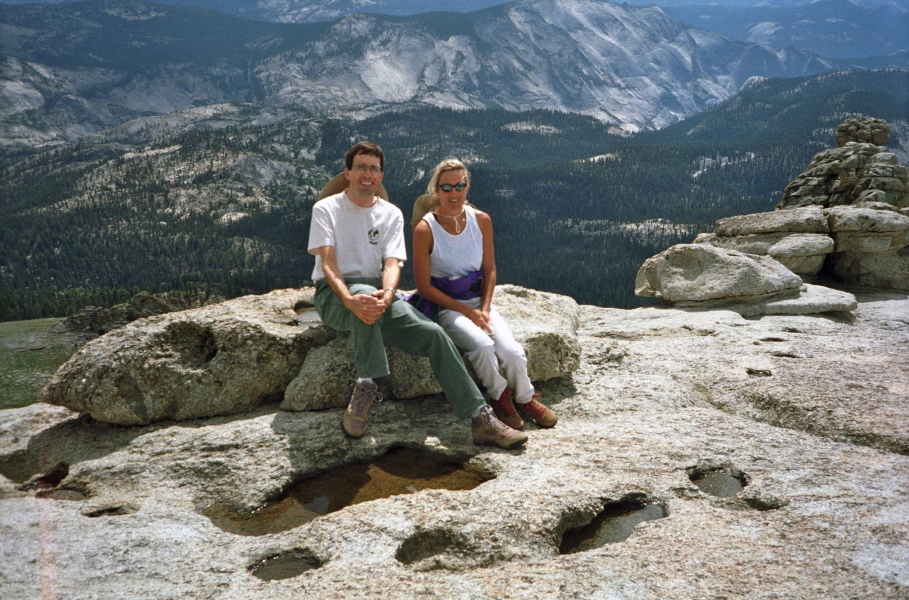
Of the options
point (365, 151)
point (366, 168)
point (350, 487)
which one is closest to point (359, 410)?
point (350, 487)

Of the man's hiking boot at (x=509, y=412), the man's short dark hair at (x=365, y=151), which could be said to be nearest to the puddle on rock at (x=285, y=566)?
the man's hiking boot at (x=509, y=412)

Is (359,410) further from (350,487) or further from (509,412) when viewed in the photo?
(509,412)

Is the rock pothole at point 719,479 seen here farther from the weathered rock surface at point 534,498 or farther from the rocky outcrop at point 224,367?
the rocky outcrop at point 224,367

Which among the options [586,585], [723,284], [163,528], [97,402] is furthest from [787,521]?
[723,284]

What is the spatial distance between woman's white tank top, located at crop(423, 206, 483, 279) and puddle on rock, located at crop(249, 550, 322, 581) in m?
3.66

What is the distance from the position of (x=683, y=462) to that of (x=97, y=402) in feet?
21.3

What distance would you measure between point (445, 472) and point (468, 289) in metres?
2.38

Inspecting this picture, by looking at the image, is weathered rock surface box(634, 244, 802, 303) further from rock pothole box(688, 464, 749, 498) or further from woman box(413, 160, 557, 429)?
rock pothole box(688, 464, 749, 498)

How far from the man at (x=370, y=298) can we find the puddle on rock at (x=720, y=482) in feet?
5.78

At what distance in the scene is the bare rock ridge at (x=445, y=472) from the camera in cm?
398

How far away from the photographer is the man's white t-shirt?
6.63 m

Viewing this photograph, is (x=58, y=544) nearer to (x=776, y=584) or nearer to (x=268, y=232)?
(x=776, y=584)

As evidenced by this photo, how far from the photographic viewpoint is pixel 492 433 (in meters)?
6.04

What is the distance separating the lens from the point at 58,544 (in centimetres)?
425
